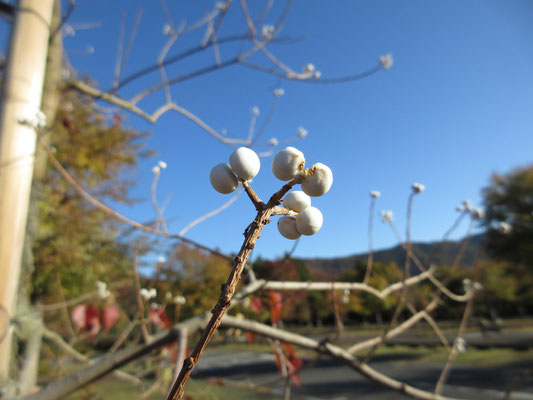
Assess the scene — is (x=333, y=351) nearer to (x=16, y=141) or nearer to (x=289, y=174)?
(x=289, y=174)

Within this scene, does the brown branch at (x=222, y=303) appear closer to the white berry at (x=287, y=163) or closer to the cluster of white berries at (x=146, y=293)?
the white berry at (x=287, y=163)

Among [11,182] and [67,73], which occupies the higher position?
[67,73]

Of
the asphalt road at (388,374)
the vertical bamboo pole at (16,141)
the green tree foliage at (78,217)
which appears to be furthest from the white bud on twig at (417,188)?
the asphalt road at (388,374)

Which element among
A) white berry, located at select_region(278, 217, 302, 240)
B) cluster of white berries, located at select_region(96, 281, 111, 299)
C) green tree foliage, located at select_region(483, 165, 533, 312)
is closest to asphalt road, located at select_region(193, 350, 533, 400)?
cluster of white berries, located at select_region(96, 281, 111, 299)

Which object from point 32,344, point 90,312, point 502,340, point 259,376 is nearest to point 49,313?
point 90,312

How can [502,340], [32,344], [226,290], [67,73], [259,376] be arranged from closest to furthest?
[226,290]
[32,344]
[67,73]
[259,376]
[502,340]

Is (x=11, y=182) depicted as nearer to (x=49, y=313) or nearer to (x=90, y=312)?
(x=90, y=312)

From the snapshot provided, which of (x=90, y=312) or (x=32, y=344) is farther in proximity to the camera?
(x=90, y=312)
